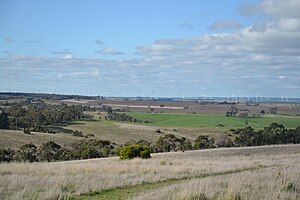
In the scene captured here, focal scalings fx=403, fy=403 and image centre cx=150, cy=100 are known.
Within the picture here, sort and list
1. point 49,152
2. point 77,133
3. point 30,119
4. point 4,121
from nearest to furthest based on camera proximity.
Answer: point 49,152 → point 77,133 → point 4,121 → point 30,119

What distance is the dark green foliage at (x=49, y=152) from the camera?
51162 millimetres

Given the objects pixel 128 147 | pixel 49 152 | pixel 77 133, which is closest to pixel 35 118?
pixel 77 133

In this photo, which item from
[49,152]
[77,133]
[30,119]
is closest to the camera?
[49,152]

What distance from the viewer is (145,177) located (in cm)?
1644

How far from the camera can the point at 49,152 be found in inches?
2080

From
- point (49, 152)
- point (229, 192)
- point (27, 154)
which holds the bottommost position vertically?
point (49, 152)

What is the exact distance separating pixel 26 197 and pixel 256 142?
64.7 metres

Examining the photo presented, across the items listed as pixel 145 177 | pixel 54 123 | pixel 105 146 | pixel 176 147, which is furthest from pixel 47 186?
pixel 54 123

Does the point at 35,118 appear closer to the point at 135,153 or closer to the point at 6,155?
the point at 6,155

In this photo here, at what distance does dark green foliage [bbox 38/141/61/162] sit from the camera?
51162mm

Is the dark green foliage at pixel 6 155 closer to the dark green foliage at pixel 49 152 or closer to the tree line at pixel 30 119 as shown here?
the dark green foliage at pixel 49 152

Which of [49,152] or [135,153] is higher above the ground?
[135,153]

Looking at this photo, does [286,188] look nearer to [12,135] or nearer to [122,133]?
[12,135]

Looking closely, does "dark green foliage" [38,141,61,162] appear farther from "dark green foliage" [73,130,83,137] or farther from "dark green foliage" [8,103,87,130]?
"dark green foliage" [8,103,87,130]
